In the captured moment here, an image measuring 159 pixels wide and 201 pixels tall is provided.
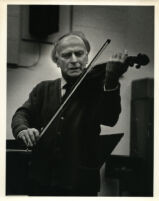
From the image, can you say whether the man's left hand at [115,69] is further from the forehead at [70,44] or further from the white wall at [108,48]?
the forehead at [70,44]

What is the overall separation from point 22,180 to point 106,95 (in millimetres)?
548

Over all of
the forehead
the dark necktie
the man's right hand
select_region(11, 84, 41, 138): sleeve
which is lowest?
the man's right hand

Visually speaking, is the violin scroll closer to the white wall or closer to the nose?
the white wall

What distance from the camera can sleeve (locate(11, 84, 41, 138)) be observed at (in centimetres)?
161

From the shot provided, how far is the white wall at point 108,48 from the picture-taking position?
5.32ft

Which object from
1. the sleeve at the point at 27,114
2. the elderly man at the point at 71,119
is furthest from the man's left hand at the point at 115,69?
the sleeve at the point at 27,114

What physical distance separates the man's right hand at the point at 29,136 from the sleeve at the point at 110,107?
0.99ft

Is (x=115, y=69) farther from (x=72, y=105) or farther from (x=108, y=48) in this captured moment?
(x=72, y=105)

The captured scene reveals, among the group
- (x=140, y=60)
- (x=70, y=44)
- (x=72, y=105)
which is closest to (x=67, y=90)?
(x=72, y=105)

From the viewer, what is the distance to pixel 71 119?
1628 millimetres

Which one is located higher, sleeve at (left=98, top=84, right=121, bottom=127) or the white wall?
the white wall

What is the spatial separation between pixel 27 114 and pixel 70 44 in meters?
0.38

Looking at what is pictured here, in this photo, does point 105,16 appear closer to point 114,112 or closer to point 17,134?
point 114,112

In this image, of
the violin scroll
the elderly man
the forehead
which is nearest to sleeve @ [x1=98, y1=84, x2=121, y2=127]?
the elderly man
